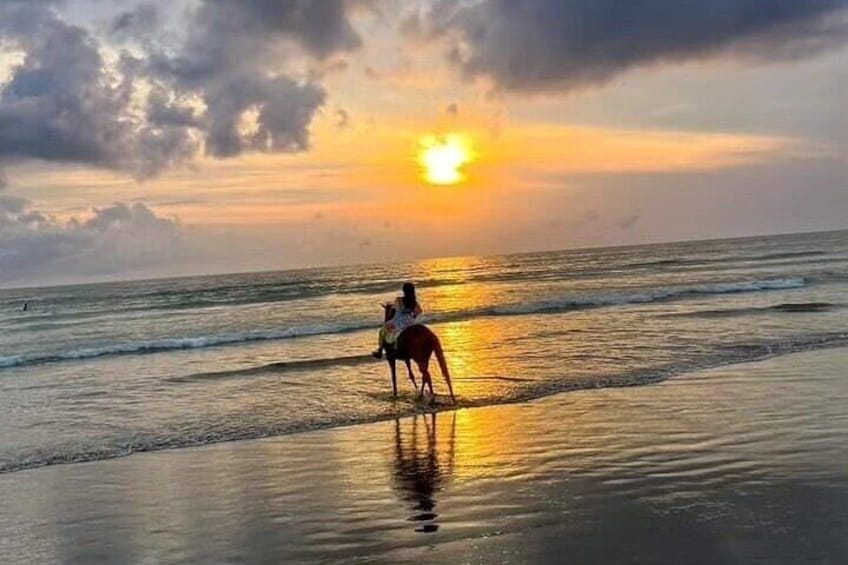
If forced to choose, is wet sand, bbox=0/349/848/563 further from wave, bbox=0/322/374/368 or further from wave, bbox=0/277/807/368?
wave, bbox=0/277/807/368

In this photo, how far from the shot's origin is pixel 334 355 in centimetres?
2244

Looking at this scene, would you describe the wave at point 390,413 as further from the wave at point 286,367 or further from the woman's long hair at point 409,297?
the wave at point 286,367

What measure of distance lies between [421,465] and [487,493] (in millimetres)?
1556

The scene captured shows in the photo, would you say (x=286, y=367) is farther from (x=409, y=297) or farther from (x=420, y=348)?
(x=420, y=348)

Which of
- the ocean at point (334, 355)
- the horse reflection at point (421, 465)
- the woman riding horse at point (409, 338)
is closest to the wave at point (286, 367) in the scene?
the ocean at point (334, 355)

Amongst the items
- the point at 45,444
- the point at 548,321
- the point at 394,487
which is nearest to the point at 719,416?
the point at 394,487

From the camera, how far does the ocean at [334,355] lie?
517 inches

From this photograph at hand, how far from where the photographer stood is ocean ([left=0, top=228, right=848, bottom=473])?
13.1 meters

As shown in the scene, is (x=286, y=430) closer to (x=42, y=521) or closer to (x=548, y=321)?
(x=42, y=521)

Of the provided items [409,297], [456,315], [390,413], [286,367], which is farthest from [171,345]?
[390,413]

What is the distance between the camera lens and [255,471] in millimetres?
9258

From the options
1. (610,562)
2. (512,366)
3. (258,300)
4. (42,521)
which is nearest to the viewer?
(610,562)

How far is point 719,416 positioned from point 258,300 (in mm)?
47305

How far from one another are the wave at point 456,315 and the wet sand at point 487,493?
1864 cm
